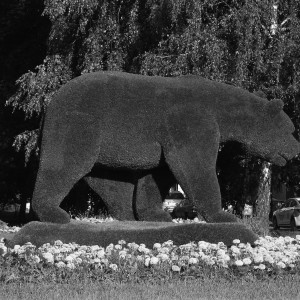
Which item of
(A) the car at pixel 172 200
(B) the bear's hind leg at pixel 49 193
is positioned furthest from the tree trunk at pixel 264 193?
(A) the car at pixel 172 200

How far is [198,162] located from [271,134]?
3.90 ft

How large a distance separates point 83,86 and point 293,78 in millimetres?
7749

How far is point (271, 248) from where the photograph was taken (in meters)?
8.51

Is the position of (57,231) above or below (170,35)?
below

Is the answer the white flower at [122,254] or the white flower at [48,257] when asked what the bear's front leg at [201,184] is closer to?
the white flower at [122,254]

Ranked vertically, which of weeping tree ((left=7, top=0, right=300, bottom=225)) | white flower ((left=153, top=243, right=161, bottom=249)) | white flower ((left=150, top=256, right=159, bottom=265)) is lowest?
white flower ((left=150, top=256, right=159, bottom=265))

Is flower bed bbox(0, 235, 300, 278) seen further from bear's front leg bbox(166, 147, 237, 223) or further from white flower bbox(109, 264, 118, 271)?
bear's front leg bbox(166, 147, 237, 223)

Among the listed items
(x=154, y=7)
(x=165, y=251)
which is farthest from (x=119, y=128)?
(x=154, y=7)

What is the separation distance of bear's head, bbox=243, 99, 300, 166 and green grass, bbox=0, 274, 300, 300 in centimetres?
269

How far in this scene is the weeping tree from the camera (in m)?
15.4

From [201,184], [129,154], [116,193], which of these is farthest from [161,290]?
[116,193]

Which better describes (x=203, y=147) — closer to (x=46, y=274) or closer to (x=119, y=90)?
(x=119, y=90)

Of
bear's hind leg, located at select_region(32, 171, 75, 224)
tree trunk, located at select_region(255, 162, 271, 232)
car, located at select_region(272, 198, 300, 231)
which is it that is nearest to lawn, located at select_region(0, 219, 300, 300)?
bear's hind leg, located at select_region(32, 171, 75, 224)

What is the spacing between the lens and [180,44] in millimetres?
15492
